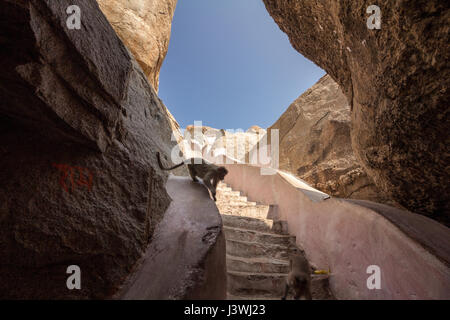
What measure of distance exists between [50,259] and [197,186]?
6.31 feet

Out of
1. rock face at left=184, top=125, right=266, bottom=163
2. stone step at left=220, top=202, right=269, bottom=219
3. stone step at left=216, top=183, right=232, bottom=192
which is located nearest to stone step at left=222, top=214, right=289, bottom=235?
stone step at left=220, top=202, right=269, bottom=219

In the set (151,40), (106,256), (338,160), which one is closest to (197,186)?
(106,256)

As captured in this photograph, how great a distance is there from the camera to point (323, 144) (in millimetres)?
7270

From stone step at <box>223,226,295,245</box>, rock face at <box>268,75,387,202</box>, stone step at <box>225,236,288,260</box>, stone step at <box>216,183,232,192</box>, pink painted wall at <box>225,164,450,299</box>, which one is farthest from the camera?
stone step at <box>216,183,232,192</box>

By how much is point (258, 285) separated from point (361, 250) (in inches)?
53.7

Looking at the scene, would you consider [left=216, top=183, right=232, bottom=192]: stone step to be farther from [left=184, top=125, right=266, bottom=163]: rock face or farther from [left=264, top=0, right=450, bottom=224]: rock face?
[left=184, top=125, right=266, bottom=163]: rock face

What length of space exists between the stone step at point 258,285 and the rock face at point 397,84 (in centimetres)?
180

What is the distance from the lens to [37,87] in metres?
1.38

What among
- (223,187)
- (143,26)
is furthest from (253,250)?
(143,26)

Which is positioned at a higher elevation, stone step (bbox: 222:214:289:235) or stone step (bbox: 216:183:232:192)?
stone step (bbox: 216:183:232:192)

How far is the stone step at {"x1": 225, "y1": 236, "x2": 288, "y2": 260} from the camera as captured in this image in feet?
10.9

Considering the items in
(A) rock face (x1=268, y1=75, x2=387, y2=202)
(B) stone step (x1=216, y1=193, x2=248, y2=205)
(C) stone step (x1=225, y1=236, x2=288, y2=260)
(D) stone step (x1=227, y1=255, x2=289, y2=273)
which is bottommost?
(D) stone step (x1=227, y1=255, x2=289, y2=273)

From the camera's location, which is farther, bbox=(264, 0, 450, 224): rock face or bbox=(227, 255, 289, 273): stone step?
bbox=(227, 255, 289, 273): stone step

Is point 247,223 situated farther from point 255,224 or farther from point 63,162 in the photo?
point 63,162
